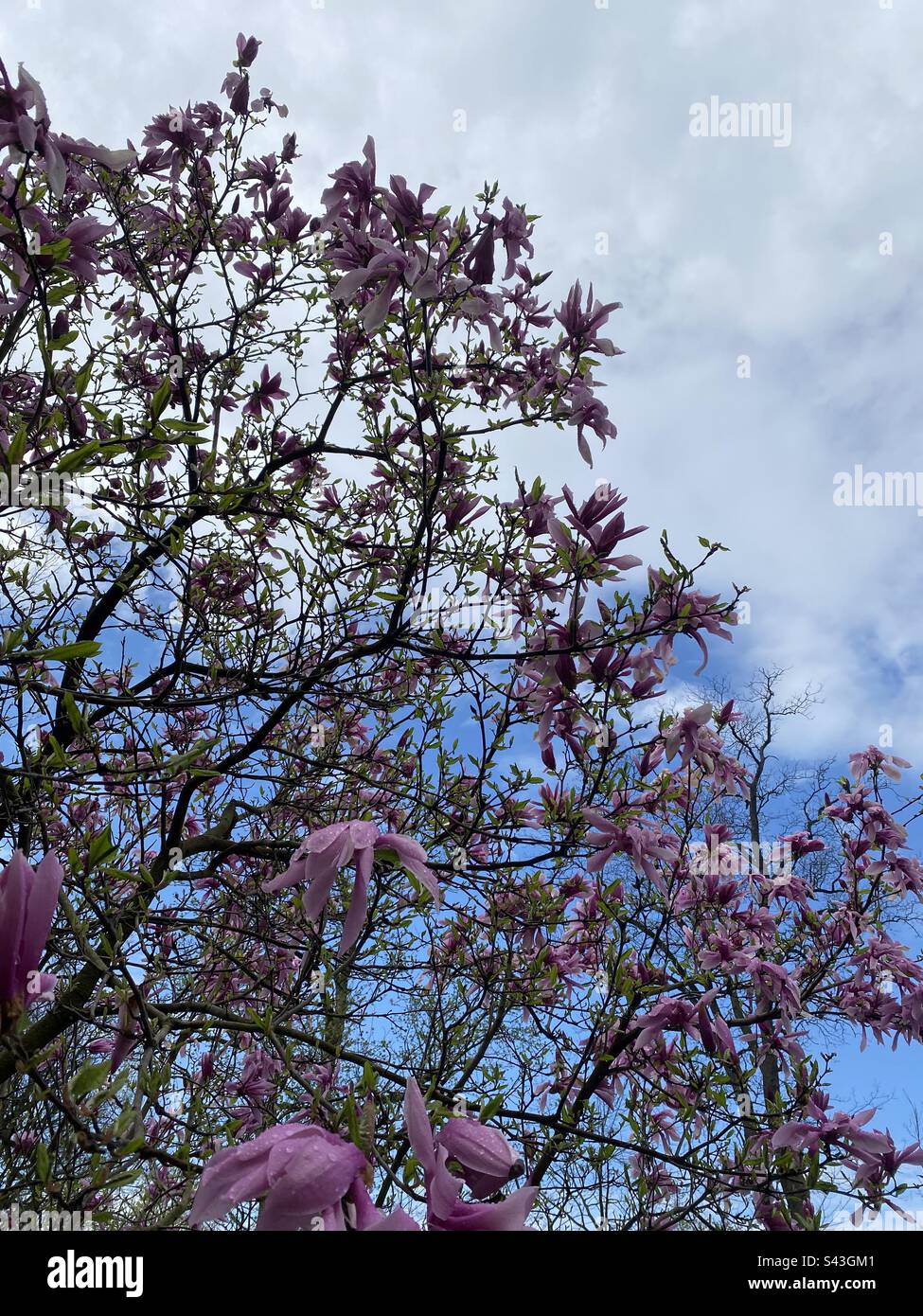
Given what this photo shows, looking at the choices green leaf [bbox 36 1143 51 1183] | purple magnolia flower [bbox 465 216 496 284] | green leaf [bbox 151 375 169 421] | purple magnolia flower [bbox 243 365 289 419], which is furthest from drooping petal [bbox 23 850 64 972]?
purple magnolia flower [bbox 243 365 289 419]

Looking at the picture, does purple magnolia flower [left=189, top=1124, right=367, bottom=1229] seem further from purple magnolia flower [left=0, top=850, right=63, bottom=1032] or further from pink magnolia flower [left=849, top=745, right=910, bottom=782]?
pink magnolia flower [left=849, top=745, right=910, bottom=782]

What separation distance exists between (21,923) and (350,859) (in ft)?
1.39

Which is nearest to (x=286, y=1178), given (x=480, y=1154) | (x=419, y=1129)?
(x=419, y=1129)

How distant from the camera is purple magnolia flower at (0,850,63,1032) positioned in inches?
33.2

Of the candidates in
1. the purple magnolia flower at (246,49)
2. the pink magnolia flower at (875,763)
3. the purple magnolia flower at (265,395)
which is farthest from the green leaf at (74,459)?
the pink magnolia flower at (875,763)

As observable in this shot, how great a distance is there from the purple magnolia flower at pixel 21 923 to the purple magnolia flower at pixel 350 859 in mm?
281

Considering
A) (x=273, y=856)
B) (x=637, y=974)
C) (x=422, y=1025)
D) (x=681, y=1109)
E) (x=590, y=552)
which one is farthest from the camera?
(x=422, y=1025)

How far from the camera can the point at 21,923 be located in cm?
85

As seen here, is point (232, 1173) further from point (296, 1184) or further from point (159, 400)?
point (159, 400)

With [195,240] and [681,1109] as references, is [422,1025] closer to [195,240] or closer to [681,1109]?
[681,1109]

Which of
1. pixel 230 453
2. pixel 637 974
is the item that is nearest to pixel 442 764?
pixel 637 974

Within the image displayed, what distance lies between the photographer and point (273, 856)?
3156mm

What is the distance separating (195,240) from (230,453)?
0.97m

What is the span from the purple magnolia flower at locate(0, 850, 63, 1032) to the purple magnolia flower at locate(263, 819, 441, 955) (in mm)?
281
